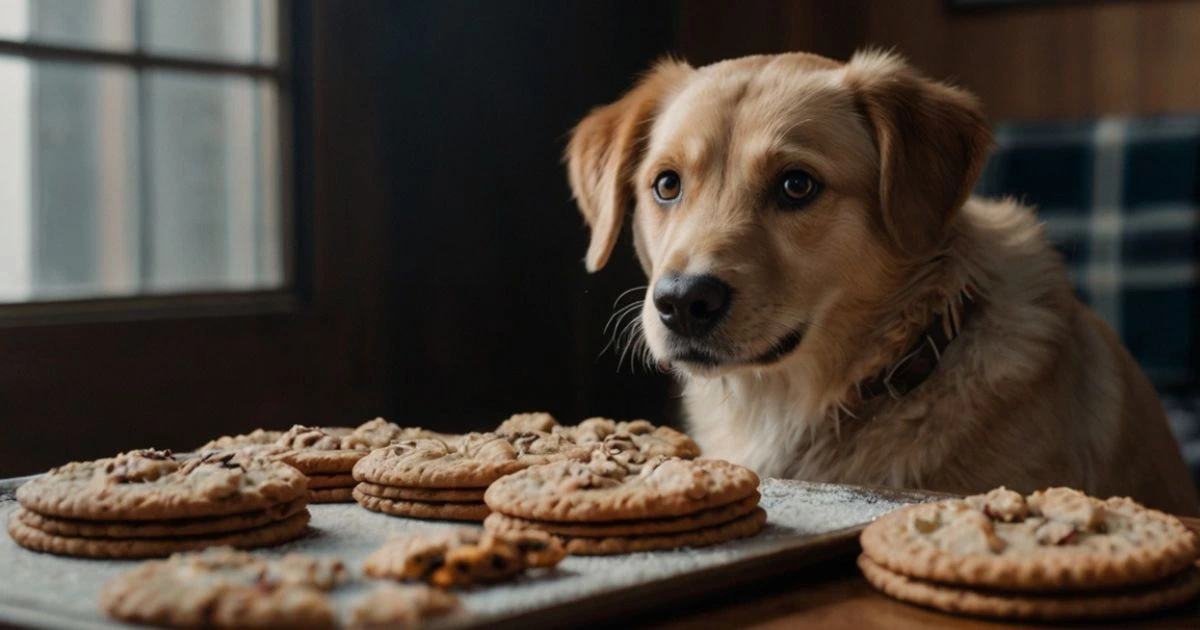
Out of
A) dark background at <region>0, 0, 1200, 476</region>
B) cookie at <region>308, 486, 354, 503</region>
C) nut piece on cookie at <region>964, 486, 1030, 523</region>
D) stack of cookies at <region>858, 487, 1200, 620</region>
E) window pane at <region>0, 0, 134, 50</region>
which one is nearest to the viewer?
stack of cookies at <region>858, 487, 1200, 620</region>

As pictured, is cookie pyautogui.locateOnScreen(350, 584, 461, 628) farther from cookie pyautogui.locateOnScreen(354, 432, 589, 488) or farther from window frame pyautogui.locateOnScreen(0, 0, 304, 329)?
window frame pyautogui.locateOnScreen(0, 0, 304, 329)

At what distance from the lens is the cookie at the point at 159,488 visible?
1.09 metres

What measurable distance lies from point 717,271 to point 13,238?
1.90m

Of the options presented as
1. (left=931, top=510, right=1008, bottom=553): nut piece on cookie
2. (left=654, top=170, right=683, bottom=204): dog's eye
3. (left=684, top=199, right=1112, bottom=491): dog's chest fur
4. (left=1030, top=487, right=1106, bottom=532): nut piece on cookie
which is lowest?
(left=684, top=199, right=1112, bottom=491): dog's chest fur

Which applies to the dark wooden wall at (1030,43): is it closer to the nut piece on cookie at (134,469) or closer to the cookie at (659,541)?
the cookie at (659,541)

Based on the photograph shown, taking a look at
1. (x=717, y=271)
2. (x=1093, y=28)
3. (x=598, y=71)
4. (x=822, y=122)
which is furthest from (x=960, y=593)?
(x=598, y=71)

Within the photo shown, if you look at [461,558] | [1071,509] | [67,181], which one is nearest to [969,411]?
[1071,509]

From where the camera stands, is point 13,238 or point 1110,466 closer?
point 1110,466

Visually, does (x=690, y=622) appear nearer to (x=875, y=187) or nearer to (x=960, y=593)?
(x=960, y=593)

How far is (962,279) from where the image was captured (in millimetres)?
1922

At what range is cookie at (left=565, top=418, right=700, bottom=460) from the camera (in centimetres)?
139

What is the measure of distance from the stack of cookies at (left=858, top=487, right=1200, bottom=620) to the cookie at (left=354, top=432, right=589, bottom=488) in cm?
37

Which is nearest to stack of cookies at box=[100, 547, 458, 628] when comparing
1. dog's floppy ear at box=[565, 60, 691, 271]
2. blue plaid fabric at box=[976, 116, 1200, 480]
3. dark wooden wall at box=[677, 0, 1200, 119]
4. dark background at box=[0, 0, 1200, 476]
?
dog's floppy ear at box=[565, 60, 691, 271]

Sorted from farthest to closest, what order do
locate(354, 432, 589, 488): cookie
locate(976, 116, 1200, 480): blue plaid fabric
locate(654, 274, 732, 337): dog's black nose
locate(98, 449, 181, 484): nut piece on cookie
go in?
locate(976, 116, 1200, 480): blue plaid fabric < locate(654, 274, 732, 337): dog's black nose < locate(354, 432, 589, 488): cookie < locate(98, 449, 181, 484): nut piece on cookie
